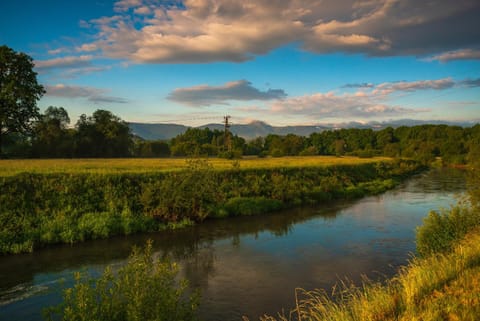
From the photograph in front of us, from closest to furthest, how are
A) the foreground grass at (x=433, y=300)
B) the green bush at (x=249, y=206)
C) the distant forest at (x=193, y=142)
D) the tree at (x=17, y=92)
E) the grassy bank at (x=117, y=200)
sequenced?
the foreground grass at (x=433, y=300)
the grassy bank at (x=117, y=200)
the green bush at (x=249, y=206)
the tree at (x=17, y=92)
the distant forest at (x=193, y=142)

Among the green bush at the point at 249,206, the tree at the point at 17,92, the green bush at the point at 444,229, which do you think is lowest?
the green bush at the point at 249,206

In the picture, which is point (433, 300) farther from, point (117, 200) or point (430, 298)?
point (117, 200)

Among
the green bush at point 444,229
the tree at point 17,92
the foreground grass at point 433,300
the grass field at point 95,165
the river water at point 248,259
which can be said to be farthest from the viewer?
the tree at point 17,92

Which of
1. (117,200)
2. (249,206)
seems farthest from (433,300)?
(249,206)

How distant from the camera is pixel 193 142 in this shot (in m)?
62.4

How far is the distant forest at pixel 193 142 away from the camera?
50.2 meters

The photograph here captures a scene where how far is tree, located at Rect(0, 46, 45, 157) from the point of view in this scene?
39156mm

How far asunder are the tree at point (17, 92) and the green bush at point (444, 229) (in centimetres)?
4308

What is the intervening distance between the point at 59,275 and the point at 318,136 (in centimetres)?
11906

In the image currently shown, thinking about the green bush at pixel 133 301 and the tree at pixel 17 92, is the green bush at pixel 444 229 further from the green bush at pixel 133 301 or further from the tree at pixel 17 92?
the tree at pixel 17 92

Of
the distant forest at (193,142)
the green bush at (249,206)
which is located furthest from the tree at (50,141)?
the green bush at (249,206)

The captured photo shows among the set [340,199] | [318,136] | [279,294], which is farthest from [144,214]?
[318,136]

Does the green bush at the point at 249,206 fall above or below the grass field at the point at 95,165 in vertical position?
below

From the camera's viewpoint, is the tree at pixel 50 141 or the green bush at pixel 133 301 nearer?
the green bush at pixel 133 301
